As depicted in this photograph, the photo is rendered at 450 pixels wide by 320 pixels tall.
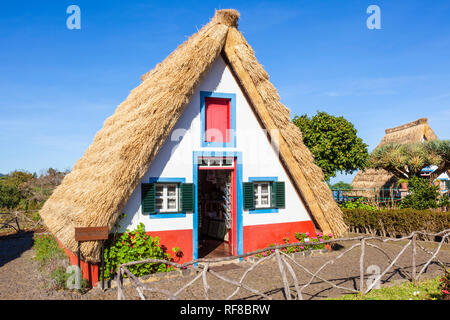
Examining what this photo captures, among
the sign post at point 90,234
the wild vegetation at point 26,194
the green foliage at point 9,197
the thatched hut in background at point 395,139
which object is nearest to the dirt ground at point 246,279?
the sign post at point 90,234

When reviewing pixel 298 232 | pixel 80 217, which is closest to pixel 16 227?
pixel 80 217

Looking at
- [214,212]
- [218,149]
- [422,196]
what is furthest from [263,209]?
[422,196]

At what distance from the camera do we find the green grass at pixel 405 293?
6.46m

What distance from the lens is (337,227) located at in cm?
1067

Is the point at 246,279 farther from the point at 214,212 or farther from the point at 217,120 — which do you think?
the point at 214,212

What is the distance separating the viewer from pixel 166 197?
9039mm

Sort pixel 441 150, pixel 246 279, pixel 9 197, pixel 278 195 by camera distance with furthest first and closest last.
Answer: pixel 9 197 < pixel 441 150 < pixel 278 195 < pixel 246 279

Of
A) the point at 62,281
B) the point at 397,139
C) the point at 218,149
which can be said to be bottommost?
the point at 62,281

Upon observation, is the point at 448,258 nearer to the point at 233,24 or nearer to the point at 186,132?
the point at 186,132

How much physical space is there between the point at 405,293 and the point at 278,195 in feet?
14.7

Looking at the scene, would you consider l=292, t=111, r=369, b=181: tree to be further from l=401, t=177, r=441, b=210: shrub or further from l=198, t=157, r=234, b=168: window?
l=198, t=157, r=234, b=168: window

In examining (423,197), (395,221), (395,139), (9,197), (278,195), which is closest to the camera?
(278,195)

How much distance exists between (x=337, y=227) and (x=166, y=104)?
646cm

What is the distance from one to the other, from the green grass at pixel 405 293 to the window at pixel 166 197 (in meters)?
4.65
